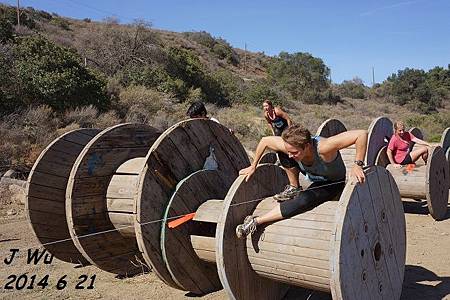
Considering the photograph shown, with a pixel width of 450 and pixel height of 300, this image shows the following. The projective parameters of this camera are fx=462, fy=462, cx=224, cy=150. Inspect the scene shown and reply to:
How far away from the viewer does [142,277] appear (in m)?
5.43

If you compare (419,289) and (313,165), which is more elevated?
(313,165)

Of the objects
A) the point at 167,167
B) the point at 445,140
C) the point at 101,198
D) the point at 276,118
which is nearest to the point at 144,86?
the point at 445,140

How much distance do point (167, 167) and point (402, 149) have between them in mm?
5106

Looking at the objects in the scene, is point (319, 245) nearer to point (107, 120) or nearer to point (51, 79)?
point (107, 120)

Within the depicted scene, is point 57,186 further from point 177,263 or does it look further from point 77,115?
point 77,115

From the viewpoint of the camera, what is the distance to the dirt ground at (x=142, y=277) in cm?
487

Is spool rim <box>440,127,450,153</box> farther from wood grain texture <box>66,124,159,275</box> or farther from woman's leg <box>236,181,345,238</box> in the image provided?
wood grain texture <box>66,124,159,275</box>

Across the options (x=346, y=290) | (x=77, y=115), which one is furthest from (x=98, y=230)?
(x=77, y=115)

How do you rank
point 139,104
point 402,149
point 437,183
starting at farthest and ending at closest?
1. point 139,104
2. point 402,149
3. point 437,183

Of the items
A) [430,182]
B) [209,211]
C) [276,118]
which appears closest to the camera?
[209,211]

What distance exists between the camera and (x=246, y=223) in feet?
12.7

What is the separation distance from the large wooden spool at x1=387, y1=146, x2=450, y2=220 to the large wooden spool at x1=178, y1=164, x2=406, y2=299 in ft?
11.7

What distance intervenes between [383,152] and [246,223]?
5452 millimetres

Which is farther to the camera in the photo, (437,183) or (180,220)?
(437,183)
